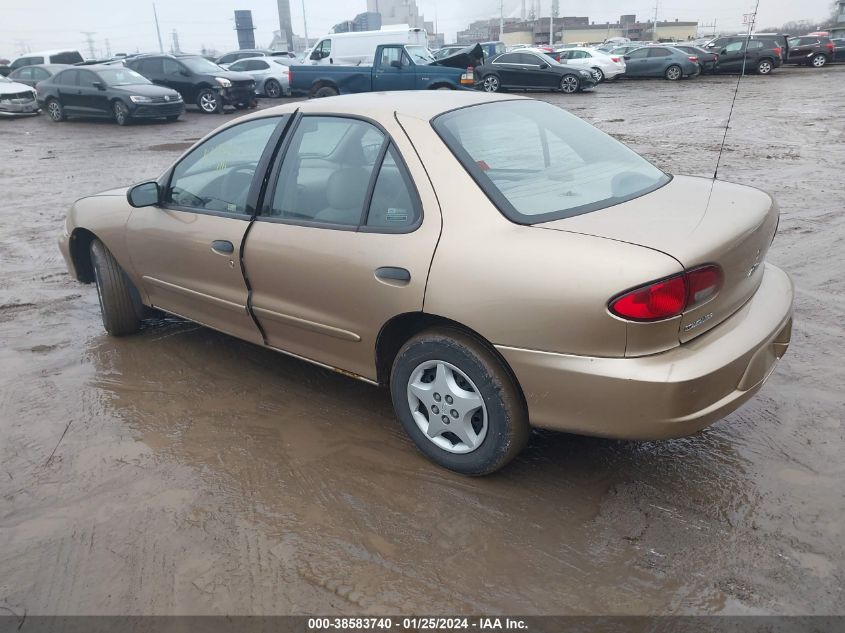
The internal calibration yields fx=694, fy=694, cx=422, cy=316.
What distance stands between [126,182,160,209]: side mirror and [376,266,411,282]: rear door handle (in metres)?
1.79

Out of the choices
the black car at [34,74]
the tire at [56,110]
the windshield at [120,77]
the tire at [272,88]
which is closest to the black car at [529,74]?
the tire at [272,88]

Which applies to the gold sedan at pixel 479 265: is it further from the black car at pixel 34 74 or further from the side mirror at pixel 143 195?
the black car at pixel 34 74

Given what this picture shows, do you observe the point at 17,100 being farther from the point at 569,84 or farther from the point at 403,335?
the point at 403,335

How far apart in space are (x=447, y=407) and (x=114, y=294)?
2758 millimetres

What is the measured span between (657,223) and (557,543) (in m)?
1.30

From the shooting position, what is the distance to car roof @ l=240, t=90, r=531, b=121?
3271 millimetres

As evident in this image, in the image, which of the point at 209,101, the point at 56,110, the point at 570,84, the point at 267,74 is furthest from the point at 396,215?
the point at 267,74

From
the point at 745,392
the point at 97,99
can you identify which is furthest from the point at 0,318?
the point at 97,99

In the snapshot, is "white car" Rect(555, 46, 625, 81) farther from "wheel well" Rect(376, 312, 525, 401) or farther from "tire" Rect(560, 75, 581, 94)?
"wheel well" Rect(376, 312, 525, 401)

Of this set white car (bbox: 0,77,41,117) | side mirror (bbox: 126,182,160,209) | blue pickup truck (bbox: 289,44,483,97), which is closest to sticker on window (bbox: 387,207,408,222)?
side mirror (bbox: 126,182,160,209)

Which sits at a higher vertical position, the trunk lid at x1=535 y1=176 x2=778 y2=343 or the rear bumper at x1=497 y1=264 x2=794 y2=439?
the trunk lid at x1=535 y1=176 x2=778 y2=343

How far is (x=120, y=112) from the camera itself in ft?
56.9

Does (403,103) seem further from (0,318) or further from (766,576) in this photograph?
(0,318)

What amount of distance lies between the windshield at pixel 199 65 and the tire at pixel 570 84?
35.5ft
